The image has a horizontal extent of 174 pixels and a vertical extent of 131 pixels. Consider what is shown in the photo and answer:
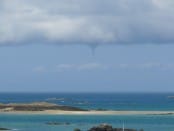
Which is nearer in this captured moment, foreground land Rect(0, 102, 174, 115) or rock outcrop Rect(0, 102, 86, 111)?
foreground land Rect(0, 102, 174, 115)

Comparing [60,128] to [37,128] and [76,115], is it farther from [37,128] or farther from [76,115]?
[76,115]

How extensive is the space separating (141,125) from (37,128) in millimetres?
16522

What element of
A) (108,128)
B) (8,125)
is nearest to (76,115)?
(8,125)

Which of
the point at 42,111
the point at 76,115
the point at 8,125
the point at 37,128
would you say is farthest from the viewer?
the point at 42,111

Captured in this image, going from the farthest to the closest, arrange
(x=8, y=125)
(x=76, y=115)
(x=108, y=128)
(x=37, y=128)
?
1. (x=76, y=115)
2. (x=8, y=125)
3. (x=37, y=128)
4. (x=108, y=128)

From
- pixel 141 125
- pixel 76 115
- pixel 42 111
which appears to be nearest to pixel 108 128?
pixel 141 125

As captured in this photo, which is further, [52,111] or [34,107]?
[34,107]

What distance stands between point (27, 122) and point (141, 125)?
18.4 meters

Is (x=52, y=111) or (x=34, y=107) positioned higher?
(x=34, y=107)

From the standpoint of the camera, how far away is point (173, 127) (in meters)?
93.1

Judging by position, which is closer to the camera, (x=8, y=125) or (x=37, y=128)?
(x=37, y=128)

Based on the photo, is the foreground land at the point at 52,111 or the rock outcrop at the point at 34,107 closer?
the foreground land at the point at 52,111

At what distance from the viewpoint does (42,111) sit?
5369 inches

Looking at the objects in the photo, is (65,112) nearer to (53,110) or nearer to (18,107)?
(53,110)
